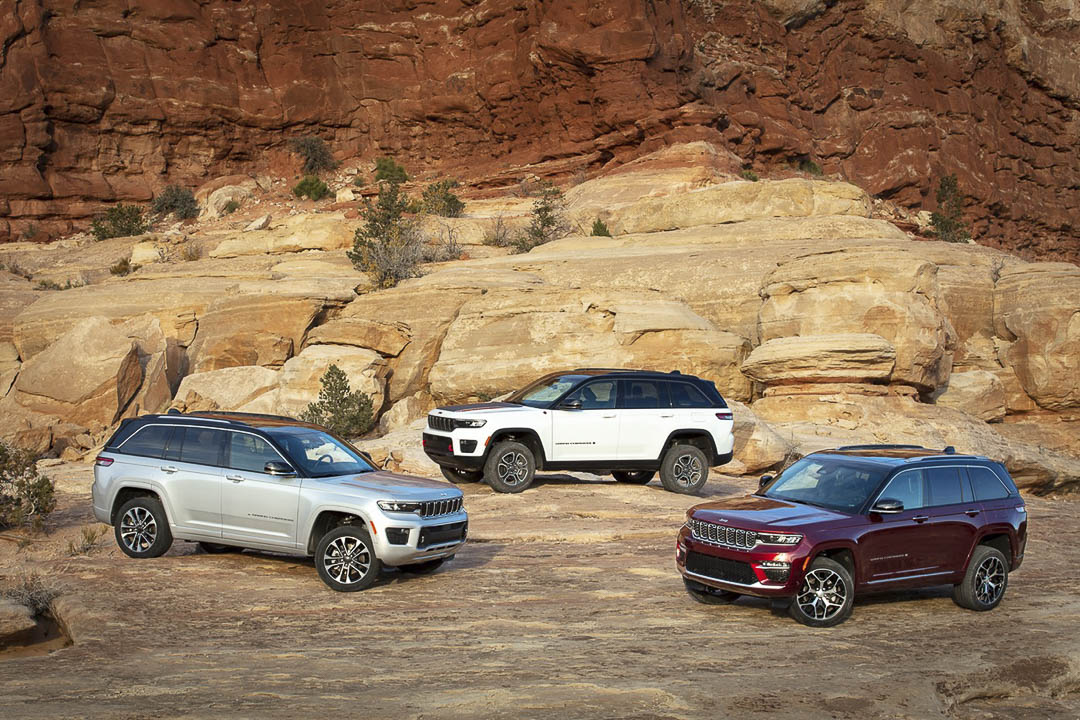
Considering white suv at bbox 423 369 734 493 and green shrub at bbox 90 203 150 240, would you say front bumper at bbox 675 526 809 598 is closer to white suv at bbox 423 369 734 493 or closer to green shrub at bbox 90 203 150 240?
white suv at bbox 423 369 734 493

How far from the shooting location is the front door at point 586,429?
15.6 meters

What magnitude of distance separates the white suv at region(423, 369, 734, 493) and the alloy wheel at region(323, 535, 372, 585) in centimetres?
527

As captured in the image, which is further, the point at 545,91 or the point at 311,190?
the point at 545,91

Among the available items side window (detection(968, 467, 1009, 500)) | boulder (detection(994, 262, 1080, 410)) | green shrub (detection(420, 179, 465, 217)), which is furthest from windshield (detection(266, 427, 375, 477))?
green shrub (detection(420, 179, 465, 217))

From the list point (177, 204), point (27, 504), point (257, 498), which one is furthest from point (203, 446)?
point (177, 204)

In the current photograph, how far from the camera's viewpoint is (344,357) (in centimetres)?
2447

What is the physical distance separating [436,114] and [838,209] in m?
33.0

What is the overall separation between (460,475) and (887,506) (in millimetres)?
9019

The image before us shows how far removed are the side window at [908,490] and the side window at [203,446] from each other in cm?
734

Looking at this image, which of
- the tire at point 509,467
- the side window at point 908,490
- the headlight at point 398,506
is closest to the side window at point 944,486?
the side window at point 908,490

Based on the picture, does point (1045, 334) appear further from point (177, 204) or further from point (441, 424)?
point (177, 204)

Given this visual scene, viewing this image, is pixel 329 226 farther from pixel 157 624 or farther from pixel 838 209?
pixel 157 624

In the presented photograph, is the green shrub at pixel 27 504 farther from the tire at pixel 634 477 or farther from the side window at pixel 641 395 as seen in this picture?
the tire at pixel 634 477

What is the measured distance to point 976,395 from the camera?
2580 cm
